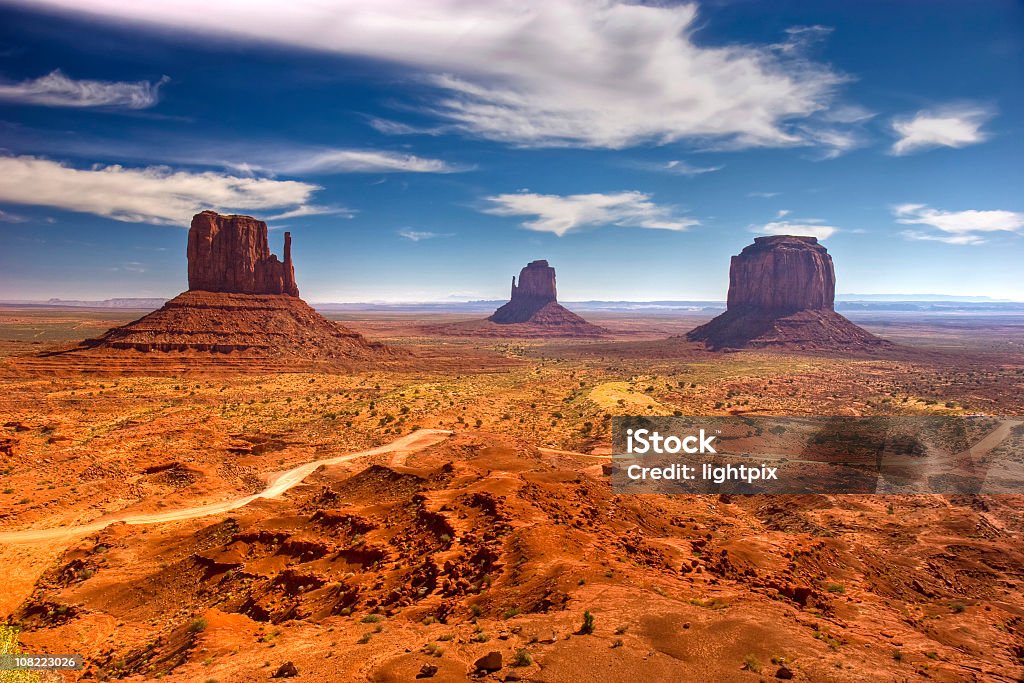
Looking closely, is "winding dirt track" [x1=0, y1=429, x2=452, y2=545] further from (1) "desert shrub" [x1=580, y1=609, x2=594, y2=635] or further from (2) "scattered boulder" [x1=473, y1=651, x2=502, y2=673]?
(1) "desert shrub" [x1=580, y1=609, x2=594, y2=635]

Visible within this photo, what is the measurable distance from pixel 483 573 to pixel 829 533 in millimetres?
17497

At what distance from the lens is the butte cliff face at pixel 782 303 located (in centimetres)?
12212

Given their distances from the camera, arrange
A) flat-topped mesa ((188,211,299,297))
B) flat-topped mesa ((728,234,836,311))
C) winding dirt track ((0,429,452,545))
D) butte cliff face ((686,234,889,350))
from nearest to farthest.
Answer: winding dirt track ((0,429,452,545))
flat-topped mesa ((188,211,299,297))
butte cliff face ((686,234,889,350))
flat-topped mesa ((728,234,836,311))

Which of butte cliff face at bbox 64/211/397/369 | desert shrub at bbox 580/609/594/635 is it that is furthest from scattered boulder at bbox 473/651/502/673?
butte cliff face at bbox 64/211/397/369

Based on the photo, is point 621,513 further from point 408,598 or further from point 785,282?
point 785,282

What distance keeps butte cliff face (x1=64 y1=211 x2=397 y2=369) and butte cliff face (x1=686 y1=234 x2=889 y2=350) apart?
91574 mm

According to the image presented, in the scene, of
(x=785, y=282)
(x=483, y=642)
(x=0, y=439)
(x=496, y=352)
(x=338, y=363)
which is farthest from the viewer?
(x=785, y=282)

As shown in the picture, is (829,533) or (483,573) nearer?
(483,573)

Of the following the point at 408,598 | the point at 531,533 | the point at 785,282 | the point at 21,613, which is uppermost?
the point at 785,282

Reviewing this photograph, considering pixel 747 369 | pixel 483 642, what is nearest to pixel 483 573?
pixel 483 642

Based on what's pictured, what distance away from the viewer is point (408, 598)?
53.1 feet

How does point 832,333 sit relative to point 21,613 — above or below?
above

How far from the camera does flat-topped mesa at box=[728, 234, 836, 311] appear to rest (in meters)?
132

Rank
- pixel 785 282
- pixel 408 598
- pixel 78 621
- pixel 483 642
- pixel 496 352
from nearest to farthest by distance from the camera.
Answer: pixel 483 642, pixel 408 598, pixel 78 621, pixel 496 352, pixel 785 282
